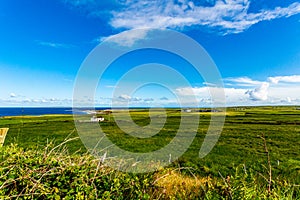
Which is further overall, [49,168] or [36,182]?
[49,168]

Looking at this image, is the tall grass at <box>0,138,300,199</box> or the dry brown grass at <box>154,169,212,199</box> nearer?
the tall grass at <box>0,138,300,199</box>

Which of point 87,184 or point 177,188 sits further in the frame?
point 177,188

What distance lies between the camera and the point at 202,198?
4.04 meters

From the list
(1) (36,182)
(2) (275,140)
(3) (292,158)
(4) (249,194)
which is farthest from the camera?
(2) (275,140)

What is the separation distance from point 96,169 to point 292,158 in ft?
71.9

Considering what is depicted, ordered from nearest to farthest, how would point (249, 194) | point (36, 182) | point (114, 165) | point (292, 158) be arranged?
point (36, 182) < point (249, 194) < point (114, 165) < point (292, 158)

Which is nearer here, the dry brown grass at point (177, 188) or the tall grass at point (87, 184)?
the tall grass at point (87, 184)

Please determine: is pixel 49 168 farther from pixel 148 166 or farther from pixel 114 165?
pixel 148 166

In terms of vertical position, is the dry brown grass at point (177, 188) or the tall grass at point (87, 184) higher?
the tall grass at point (87, 184)

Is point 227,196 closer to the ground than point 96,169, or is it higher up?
closer to the ground

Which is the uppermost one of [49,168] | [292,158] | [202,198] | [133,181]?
[49,168]

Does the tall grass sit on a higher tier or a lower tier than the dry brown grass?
higher

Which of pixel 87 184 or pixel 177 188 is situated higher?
pixel 87 184

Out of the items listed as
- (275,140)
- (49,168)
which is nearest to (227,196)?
(49,168)
